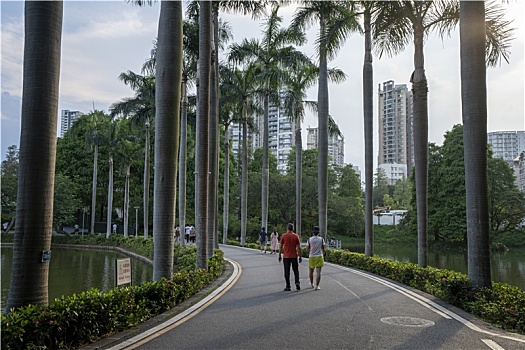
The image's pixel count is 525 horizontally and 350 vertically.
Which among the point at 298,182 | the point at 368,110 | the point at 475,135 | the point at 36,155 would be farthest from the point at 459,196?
the point at 36,155

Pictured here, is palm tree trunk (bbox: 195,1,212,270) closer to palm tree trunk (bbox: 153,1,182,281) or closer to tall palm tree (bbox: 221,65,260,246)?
palm tree trunk (bbox: 153,1,182,281)

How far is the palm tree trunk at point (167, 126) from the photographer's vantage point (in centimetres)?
1086

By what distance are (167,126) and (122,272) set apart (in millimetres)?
3636

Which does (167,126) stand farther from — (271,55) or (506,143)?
(506,143)

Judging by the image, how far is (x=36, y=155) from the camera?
6.80 metres

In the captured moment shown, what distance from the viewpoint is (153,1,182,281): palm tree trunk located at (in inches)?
428

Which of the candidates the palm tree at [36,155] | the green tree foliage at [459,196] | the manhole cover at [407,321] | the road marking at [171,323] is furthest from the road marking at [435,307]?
the green tree foliage at [459,196]

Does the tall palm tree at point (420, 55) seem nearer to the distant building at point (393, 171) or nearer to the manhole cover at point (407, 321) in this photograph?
the manhole cover at point (407, 321)

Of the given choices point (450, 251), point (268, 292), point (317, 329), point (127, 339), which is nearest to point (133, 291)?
point (127, 339)

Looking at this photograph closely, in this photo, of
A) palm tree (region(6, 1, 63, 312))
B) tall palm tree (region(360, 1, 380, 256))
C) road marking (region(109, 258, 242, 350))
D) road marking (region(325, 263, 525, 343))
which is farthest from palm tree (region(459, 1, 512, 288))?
tall palm tree (region(360, 1, 380, 256))

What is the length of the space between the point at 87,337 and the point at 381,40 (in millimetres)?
14435

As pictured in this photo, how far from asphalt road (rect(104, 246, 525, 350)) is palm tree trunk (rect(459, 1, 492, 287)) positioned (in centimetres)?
128

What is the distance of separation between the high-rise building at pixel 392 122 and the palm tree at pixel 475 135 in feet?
330

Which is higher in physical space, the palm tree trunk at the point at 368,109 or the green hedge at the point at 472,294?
the palm tree trunk at the point at 368,109
